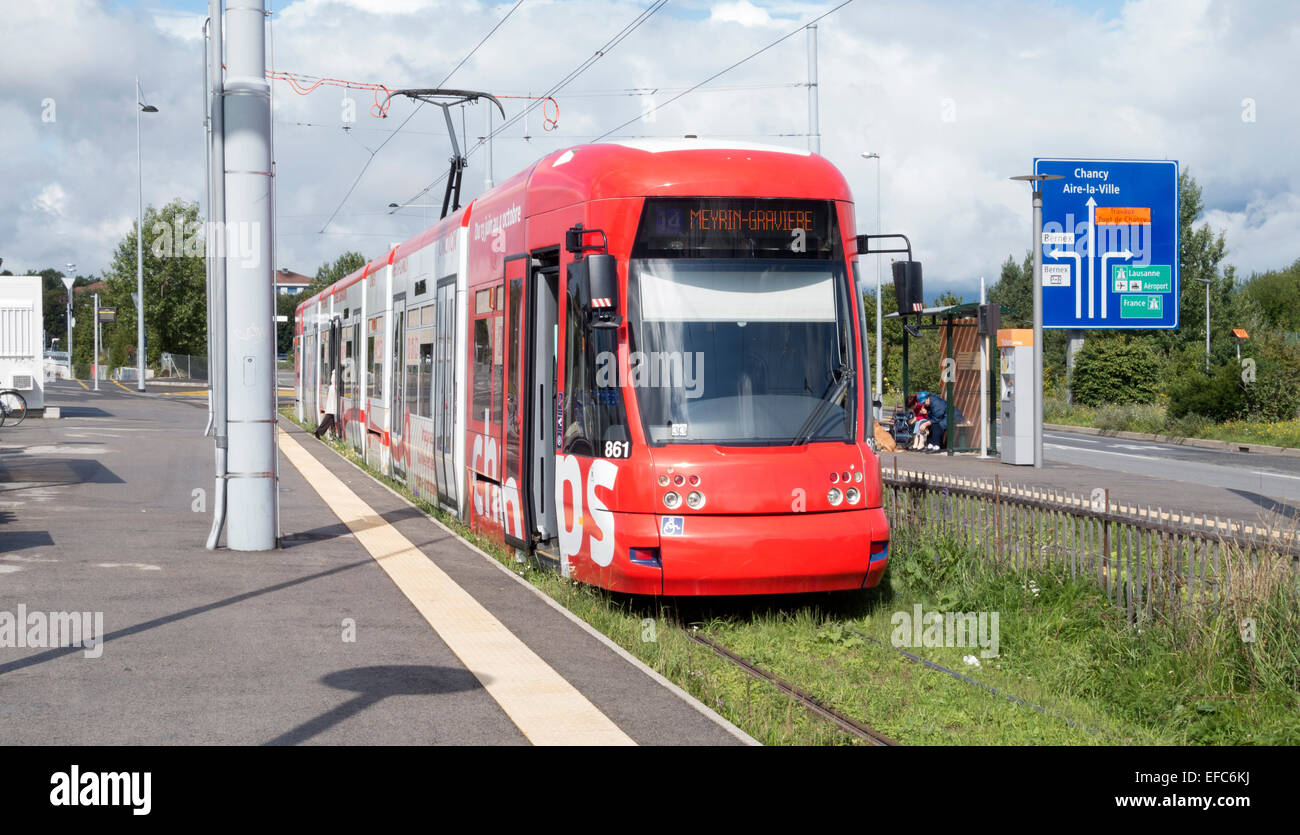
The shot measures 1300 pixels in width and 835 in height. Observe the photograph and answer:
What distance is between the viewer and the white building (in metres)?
32.0

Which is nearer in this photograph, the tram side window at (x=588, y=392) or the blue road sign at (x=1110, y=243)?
the tram side window at (x=588, y=392)

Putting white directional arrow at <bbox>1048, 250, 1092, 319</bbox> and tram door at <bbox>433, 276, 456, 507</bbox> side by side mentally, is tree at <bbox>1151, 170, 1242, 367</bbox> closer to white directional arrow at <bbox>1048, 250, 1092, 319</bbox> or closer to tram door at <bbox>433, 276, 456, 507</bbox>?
white directional arrow at <bbox>1048, 250, 1092, 319</bbox>

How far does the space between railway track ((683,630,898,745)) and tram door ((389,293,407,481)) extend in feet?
32.9

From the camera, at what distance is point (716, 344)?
9328 mm

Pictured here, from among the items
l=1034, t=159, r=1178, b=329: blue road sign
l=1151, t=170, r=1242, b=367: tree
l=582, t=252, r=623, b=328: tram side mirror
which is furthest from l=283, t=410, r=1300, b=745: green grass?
l=1151, t=170, r=1242, b=367: tree

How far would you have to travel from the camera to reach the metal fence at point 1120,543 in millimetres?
8172

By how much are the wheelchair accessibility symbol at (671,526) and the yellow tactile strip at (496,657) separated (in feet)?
4.10

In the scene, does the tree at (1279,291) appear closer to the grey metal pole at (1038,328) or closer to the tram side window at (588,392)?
the grey metal pole at (1038,328)

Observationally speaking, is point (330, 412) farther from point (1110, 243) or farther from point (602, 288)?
point (602, 288)

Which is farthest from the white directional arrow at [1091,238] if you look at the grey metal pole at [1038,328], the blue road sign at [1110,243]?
the grey metal pole at [1038,328]

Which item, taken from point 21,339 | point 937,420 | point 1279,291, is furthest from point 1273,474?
point 1279,291
